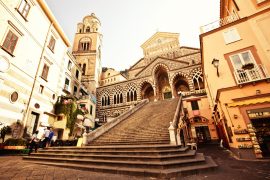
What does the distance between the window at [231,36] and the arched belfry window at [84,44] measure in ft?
94.2

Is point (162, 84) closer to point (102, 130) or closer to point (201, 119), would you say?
point (201, 119)

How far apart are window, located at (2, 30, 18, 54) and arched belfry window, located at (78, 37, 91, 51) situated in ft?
73.3

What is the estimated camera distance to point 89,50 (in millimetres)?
31062

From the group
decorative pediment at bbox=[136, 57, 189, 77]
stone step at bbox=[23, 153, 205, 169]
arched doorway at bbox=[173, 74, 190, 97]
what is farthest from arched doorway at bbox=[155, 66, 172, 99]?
stone step at bbox=[23, 153, 205, 169]

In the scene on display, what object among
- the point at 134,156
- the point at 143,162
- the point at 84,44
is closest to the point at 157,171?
the point at 143,162

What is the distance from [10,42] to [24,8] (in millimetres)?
3906

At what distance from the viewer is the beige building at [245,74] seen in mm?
7238

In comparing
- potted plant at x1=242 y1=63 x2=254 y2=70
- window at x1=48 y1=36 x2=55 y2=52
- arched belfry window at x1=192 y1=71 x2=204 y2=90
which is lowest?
potted plant at x1=242 y1=63 x2=254 y2=70

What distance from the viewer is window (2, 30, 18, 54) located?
31.3ft

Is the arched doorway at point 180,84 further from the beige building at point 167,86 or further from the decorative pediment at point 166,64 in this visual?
the decorative pediment at point 166,64

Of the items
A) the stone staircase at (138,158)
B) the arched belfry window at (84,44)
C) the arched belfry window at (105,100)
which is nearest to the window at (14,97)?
the stone staircase at (138,158)

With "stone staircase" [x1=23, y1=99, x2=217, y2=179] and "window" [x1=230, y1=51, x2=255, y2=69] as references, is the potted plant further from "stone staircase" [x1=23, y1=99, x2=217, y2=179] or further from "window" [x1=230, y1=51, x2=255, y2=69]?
"stone staircase" [x1=23, y1=99, x2=217, y2=179]

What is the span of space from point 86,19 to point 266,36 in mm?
38294

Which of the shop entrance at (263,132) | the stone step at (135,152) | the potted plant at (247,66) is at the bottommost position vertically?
the stone step at (135,152)
